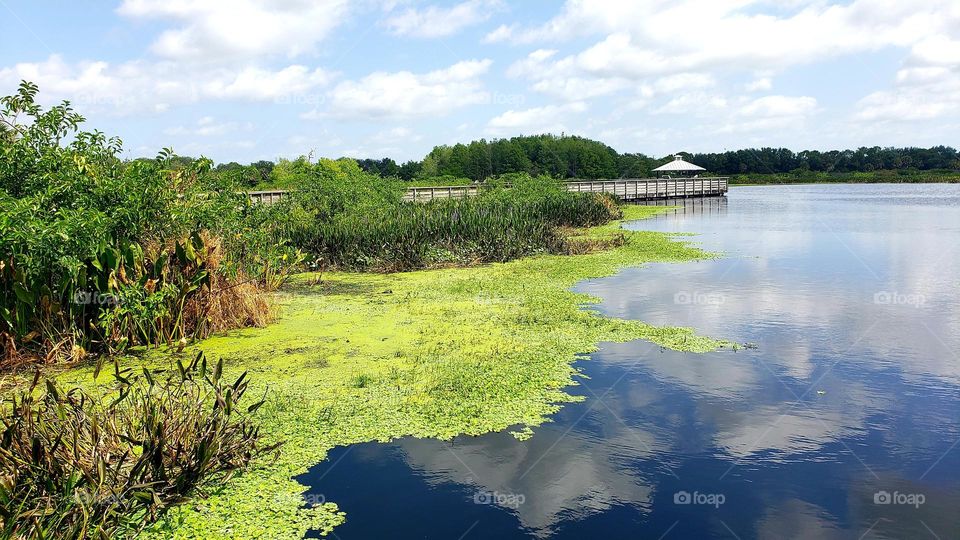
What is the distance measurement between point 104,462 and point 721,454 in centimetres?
476

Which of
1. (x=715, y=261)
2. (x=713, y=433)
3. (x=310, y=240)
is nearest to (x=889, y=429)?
(x=713, y=433)

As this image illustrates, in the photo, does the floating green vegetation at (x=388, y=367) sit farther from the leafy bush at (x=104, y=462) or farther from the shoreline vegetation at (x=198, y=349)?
the leafy bush at (x=104, y=462)

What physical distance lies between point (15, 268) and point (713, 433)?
26.0ft

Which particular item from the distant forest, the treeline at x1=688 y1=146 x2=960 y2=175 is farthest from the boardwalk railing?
the treeline at x1=688 y1=146 x2=960 y2=175

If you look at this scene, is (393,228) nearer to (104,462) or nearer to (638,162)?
(104,462)

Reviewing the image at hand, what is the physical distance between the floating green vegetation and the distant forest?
83.5 meters

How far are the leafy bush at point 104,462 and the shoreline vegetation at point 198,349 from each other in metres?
0.02

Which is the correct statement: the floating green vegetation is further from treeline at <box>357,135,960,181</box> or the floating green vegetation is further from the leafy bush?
treeline at <box>357,135,960,181</box>

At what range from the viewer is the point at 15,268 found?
796cm

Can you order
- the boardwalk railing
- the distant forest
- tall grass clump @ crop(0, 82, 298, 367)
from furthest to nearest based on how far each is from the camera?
the distant forest, the boardwalk railing, tall grass clump @ crop(0, 82, 298, 367)

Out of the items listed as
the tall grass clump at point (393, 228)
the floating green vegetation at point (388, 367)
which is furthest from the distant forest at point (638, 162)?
the floating green vegetation at point (388, 367)

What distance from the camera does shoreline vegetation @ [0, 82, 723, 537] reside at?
4773 mm

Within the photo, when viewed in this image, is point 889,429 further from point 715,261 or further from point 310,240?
point 310,240

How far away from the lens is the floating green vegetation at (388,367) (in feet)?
16.8
